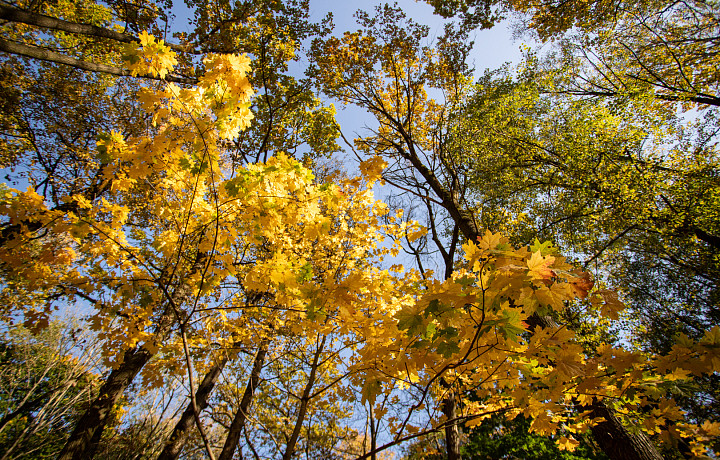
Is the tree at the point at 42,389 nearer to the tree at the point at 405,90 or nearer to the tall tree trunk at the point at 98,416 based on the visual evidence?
the tall tree trunk at the point at 98,416

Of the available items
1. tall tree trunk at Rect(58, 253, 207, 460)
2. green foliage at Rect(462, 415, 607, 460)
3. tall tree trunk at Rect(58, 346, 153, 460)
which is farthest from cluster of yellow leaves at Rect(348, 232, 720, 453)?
green foliage at Rect(462, 415, 607, 460)

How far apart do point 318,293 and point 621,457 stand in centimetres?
402

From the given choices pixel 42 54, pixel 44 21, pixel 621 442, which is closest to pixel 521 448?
pixel 621 442

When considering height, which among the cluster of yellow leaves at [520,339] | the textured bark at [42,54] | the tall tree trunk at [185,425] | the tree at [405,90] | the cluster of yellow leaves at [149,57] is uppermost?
the tree at [405,90]

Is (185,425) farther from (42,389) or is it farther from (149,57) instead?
(42,389)

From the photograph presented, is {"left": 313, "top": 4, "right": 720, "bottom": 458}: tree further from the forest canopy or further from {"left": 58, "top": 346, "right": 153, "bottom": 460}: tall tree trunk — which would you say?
{"left": 58, "top": 346, "right": 153, "bottom": 460}: tall tree trunk

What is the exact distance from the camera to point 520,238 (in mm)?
8547

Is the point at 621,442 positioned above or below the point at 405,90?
below

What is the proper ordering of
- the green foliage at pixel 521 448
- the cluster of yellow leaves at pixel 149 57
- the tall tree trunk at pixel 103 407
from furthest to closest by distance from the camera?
the green foliage at pixel 521 448 < the tall tree trunk at pixel 103 407 < the cluster of yellow leaves at pixel 149 57

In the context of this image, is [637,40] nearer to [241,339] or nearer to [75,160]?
[241,339]

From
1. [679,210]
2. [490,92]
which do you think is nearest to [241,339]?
[490,92]

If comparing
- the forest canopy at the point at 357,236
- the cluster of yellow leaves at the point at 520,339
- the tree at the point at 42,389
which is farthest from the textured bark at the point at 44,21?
the tree at the point at 42,389

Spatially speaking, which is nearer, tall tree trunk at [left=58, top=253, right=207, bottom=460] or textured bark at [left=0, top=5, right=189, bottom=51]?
textured bark at [left=0, top=5, right=189, bottom=51]

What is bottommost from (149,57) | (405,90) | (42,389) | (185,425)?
(185,425)
